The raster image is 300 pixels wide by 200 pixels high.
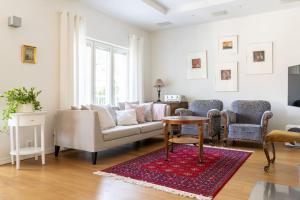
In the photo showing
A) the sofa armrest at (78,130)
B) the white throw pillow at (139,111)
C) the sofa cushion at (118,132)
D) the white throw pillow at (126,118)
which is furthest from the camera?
the white throw pillow at (139,111)

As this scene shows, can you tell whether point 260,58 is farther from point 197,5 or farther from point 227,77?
point 197,5

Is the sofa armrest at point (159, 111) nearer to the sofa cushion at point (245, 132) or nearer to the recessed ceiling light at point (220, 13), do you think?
the sofa cushion at point (245, 132)

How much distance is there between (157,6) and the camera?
5.00m

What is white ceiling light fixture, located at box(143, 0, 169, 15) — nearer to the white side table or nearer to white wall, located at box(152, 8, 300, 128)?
white wall, located at box(152, 8, 300, 128)

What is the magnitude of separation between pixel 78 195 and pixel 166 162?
4.95 feet

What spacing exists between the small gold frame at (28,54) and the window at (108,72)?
1232 millimetres

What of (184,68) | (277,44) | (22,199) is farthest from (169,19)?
(22,199)

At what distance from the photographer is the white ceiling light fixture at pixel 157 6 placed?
4.74 metres

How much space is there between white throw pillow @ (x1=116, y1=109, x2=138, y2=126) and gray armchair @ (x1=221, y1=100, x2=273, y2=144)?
1741 mm

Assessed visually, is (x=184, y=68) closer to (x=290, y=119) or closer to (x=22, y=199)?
(x=290, y=119)

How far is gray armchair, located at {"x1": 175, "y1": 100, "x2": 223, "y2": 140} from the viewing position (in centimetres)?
488

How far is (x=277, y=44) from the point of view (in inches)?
203

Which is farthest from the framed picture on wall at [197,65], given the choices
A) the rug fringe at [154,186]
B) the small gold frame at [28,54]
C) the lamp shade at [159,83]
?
the rug fringe at [154,186]

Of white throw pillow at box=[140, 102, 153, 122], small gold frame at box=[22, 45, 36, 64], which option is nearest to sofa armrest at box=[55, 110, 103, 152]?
small gold frame at box=[22, 45, 36, 64]
